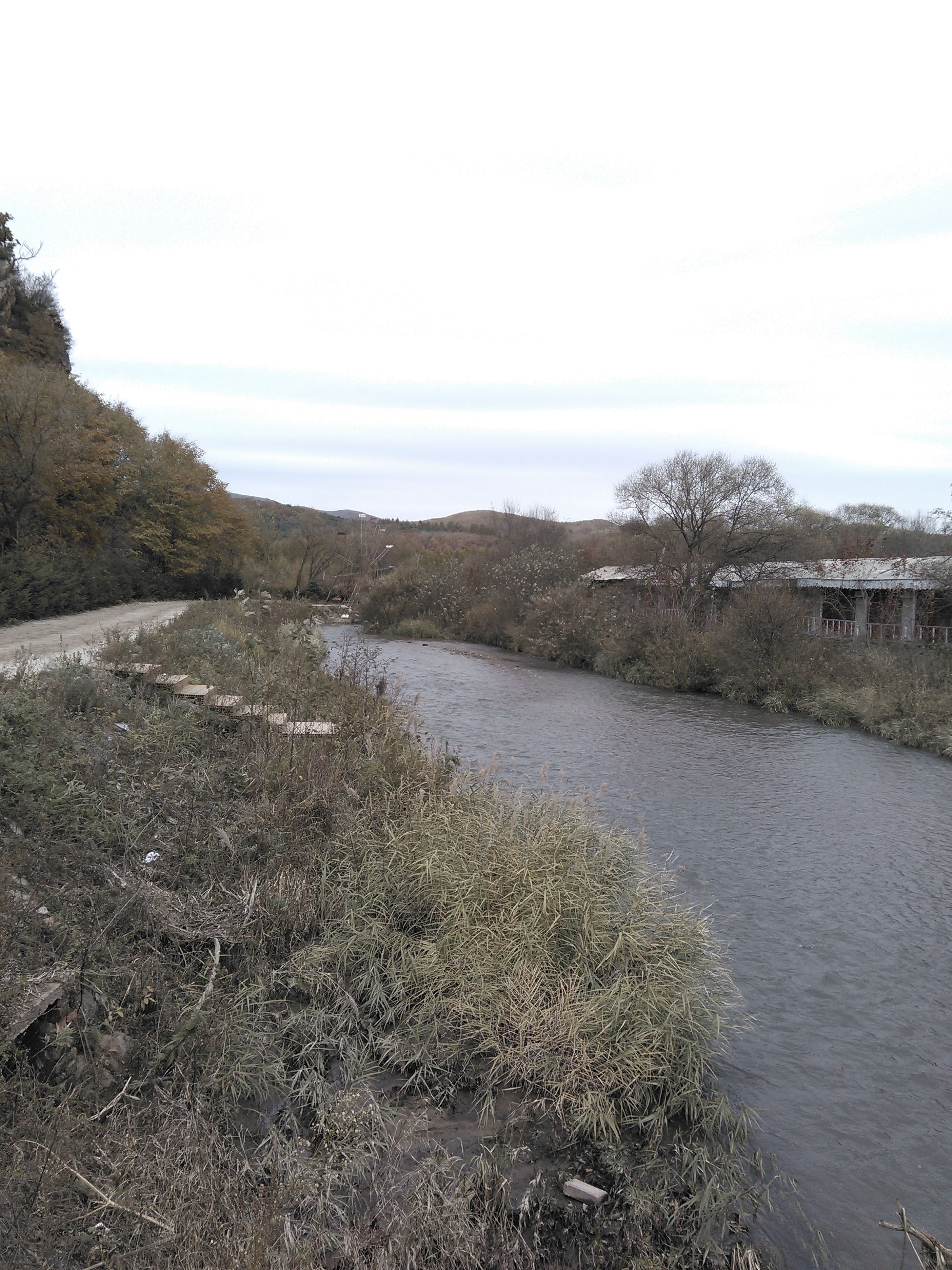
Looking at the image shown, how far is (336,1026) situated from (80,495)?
2724cm

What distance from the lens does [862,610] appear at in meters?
23.5

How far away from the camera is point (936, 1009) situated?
581cm

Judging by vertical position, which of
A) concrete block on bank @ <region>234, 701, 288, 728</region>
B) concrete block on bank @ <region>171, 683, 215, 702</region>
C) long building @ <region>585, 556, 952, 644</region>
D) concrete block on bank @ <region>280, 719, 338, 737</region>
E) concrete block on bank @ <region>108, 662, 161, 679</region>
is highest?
long building @ <region>585, 556, 952, 644</region>

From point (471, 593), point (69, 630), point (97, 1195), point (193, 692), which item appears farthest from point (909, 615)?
point (97, 1195)

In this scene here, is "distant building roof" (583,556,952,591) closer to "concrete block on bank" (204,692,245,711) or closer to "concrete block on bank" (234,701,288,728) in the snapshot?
"concrete block on bank" (234,701,288,728)

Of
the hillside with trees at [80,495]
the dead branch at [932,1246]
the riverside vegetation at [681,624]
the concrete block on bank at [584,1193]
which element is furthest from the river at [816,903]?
the hillside with trees at [80,495]

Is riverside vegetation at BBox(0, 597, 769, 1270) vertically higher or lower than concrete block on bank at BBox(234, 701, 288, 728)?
lower

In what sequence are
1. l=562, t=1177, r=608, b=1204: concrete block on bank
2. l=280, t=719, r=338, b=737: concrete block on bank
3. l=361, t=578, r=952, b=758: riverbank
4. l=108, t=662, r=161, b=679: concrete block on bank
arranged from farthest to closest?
1. l=361, t=578, r=952, b=758: riverbank
2. l=108, t=662, r=161, b=679: concrete block on bank
3. l=280, t=719, r=338, b=737: concrete block on bank
4. l=562, t=1177, r=608, b=1204: concrete block on bank

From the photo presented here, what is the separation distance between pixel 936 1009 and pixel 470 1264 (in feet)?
14.1

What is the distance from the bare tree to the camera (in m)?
29.4

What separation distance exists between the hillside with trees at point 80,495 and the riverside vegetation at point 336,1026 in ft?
45.4

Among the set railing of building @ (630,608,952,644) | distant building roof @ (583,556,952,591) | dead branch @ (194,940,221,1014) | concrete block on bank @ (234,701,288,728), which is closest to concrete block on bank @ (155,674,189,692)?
concrete block on bank @ (234,701,288,728)

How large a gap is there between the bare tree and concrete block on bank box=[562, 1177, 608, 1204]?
25104mm

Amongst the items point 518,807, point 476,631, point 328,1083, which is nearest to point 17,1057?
point 328,1083
